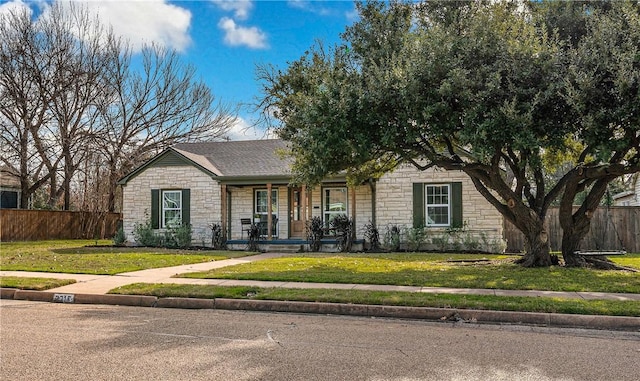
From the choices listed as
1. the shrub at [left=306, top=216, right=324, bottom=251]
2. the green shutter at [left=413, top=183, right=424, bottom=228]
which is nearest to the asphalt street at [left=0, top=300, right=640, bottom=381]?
the shrub at [left=306, top=216, right=324, bottom=251]

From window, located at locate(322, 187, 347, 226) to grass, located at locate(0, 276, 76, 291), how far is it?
11.9 meters

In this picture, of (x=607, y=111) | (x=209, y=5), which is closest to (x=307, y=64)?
(x=209, y=5)

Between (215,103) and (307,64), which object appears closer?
(307,64)

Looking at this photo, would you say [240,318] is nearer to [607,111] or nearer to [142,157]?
[607,111]

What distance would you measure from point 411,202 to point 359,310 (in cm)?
1196

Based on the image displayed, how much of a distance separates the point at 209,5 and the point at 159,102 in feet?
57.9

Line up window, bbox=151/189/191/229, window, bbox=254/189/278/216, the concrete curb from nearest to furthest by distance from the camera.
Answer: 1. the concrete curb
2. window, bbox=151/189/191/229
3. window, bbox=254/189/278/216

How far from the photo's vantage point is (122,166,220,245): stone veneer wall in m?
21.1

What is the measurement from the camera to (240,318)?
7.52 meters

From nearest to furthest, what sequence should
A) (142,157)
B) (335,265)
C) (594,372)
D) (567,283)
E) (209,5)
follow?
1. (594,372)
2. (567,283)
3. (335,265)
4. (209,5)
5. (142,157)

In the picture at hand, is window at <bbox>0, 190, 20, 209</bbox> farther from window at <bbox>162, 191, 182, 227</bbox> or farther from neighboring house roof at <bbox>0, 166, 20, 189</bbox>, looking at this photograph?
window at <bbox>162, 191, 182, 227</bbox>

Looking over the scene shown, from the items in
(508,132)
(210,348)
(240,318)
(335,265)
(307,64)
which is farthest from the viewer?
(307,64)

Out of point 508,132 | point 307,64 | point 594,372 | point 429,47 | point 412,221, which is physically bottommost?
point 594,372

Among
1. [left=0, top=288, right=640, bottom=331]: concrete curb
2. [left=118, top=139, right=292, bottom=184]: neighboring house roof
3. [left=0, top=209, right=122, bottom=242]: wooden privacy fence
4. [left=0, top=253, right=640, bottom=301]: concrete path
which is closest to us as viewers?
[left=0, top=288, right=640, bottom=331]: concrete curb
